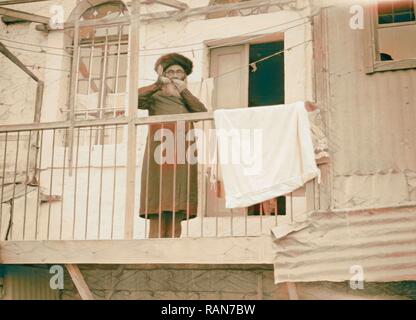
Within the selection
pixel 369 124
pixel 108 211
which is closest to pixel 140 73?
pixel 108 211

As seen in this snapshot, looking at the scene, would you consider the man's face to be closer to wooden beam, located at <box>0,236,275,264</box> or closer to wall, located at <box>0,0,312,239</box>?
wall, located at <box>0,0,312,239</box>

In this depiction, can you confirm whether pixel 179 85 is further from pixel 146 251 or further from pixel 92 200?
pixel 92 200

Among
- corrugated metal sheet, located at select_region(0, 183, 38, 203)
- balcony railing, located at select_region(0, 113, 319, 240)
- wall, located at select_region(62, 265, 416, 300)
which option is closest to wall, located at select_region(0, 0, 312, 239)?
balcony railing, located at select_region(0, 113, 319, 240)

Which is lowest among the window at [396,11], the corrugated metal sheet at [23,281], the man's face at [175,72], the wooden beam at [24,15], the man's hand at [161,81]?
the corrugated metal sheet at [23,281]

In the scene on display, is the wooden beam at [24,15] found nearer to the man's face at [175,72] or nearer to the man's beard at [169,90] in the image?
the man's face at [175,72]

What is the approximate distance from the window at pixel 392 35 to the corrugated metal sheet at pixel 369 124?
0.09 meters

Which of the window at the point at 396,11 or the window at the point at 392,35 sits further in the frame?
the window at the point at 396,11

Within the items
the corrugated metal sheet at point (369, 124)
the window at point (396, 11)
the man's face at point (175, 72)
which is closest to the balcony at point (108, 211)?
the corrugated metal sheet at point (369, 124)

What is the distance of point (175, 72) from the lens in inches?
287

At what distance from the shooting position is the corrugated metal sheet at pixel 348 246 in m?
5.50

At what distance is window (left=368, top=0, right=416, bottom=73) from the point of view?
6.27m

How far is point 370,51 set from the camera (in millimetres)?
6352

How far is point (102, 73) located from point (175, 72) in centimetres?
226

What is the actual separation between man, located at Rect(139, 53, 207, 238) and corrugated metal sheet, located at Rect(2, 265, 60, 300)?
1910 millimetres
